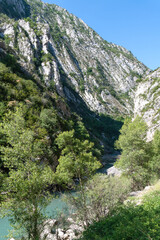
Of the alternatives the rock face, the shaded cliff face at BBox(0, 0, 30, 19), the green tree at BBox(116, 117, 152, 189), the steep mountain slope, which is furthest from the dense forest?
the shaded cliff face at BBox(0, 0, 30, 19)

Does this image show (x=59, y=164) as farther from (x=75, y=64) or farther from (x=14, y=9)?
(x=14, y=9)

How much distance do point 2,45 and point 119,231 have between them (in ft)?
216

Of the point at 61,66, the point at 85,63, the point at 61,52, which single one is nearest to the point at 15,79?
the point at 61,66

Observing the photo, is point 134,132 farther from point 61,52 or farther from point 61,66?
point 61,52

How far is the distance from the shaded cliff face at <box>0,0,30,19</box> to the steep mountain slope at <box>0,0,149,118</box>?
1.78 m

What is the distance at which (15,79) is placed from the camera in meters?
38.2

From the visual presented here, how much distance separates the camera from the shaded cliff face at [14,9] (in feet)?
391

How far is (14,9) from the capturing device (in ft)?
429

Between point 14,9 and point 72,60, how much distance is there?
69118 mm

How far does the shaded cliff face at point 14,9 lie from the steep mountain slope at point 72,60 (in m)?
1.78

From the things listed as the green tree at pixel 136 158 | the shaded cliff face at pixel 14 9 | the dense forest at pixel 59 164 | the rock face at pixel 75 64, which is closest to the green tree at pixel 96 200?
the dense forest at pixel 59 164

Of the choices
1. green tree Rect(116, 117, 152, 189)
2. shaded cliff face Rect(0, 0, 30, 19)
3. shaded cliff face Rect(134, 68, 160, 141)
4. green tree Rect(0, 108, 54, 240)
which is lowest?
green tree Rect(0, 108, 54, 240)

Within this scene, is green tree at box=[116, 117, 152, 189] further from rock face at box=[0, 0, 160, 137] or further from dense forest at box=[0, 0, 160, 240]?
rock face at box=[0, 0, 160, 137]

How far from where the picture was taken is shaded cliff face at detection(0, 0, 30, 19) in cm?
11919
